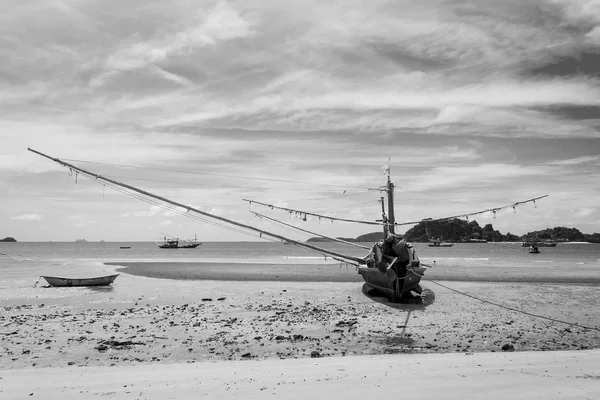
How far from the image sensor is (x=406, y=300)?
22.1 meters

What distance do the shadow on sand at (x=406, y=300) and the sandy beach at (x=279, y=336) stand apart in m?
0.15

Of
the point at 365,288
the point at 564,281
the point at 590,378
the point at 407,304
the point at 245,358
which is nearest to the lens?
the point at 590,378

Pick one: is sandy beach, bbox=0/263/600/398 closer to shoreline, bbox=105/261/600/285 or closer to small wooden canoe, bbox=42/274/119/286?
small wooden canoe, bbox=42/274/119/286

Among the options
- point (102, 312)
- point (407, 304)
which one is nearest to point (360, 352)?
point (407, 304)

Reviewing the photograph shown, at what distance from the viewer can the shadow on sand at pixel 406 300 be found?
20.4 m

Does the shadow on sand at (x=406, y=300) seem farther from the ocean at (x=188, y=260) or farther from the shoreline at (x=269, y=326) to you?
the ocean at (x=188, y=260)

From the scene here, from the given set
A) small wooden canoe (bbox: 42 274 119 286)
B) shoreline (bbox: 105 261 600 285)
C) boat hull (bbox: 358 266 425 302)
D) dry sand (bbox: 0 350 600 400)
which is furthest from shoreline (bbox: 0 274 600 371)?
shoreline (bbox: 105 261 600 285)

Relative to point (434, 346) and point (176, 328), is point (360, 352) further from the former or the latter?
point (176, 328)

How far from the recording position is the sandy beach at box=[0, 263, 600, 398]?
10062 millimetres

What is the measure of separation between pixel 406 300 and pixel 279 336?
1041cm

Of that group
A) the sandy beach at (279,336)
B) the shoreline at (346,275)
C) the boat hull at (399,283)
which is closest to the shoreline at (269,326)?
the sandy beach at (279,336)

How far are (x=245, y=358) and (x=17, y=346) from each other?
708 centimetres

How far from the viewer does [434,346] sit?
41.9ft

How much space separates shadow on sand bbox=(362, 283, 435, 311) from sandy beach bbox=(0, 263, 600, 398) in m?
0.15
